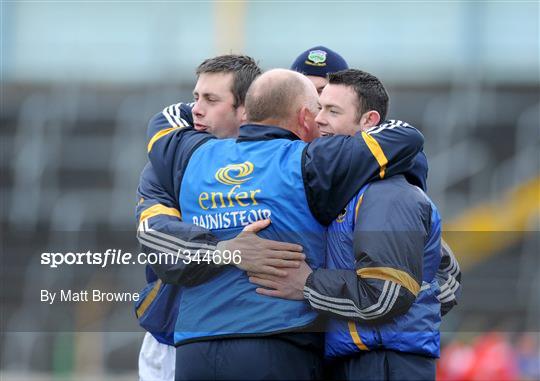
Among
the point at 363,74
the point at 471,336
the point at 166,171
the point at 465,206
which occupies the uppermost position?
the point at 363,74

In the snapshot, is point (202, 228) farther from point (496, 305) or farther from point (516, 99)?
point (516, 99)

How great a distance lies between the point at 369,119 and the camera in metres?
3.27

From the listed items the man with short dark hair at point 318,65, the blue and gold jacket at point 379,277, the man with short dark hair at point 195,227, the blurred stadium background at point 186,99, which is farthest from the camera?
the blurred stadium background at point 186,99

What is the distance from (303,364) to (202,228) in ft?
1.64

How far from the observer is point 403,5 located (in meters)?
12.1

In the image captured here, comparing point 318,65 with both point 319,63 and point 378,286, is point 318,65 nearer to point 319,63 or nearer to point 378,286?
point 319,63

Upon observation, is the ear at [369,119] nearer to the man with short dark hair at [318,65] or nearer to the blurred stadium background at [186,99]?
the man with short dark hair at [318,65]

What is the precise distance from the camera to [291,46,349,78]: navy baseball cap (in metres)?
4.05

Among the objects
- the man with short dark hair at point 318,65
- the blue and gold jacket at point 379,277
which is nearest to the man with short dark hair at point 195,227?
the blue and gold jacket at point 379,277

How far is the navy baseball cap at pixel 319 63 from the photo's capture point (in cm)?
405

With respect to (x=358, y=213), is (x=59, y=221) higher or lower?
lower

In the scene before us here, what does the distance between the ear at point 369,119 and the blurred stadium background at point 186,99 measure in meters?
4.42

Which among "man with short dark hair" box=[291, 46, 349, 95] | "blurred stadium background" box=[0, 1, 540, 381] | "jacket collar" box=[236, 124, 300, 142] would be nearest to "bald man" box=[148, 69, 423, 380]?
"jacket collar" box=[236, 124, 300, 142]

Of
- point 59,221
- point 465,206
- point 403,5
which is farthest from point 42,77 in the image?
point 465,206
